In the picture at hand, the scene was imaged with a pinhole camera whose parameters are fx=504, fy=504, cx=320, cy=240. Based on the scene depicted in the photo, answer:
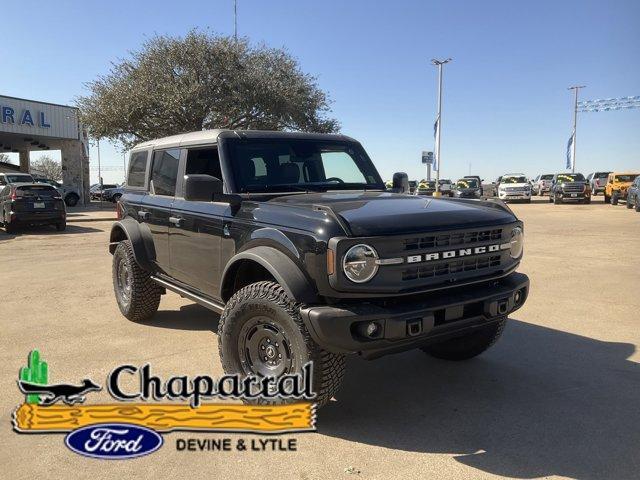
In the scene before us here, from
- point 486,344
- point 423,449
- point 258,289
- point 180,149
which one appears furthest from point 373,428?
point 180,149

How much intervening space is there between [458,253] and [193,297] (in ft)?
7.56

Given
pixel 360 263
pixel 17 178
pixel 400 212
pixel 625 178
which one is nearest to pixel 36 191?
pixel 17 178

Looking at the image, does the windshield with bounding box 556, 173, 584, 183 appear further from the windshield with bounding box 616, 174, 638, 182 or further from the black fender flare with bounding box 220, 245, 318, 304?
the black fender flare with bounding box 220, 245, 318, 304

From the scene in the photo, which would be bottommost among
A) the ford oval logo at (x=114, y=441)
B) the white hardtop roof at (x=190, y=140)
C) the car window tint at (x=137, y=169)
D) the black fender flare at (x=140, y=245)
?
the ford oval logo at (x=114, y=441)

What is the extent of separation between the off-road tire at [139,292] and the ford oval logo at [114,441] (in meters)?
2.27

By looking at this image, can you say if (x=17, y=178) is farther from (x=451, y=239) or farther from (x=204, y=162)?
(x=451, y=239)

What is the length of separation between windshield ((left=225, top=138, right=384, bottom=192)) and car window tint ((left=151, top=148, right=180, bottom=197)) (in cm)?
88

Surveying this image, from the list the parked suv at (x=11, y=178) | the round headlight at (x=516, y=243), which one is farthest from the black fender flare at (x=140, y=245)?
the parked suv at (x=11, y=178)

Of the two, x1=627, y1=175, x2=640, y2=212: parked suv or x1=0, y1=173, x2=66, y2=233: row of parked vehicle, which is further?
x1=627, y1=175, x2=640, y2=212: parked suv

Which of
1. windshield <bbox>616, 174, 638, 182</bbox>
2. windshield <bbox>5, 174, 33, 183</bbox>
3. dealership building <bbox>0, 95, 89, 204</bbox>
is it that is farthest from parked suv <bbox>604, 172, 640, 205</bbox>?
dealership building <bbox>0, 95, 89, 204</bbox>

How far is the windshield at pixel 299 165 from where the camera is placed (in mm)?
4012

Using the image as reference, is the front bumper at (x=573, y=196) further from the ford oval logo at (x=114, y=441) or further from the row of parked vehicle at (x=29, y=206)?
the ford oval logo at (x=114, y=441)

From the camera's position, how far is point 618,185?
87.1 ft

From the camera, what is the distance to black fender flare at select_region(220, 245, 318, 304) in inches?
116
